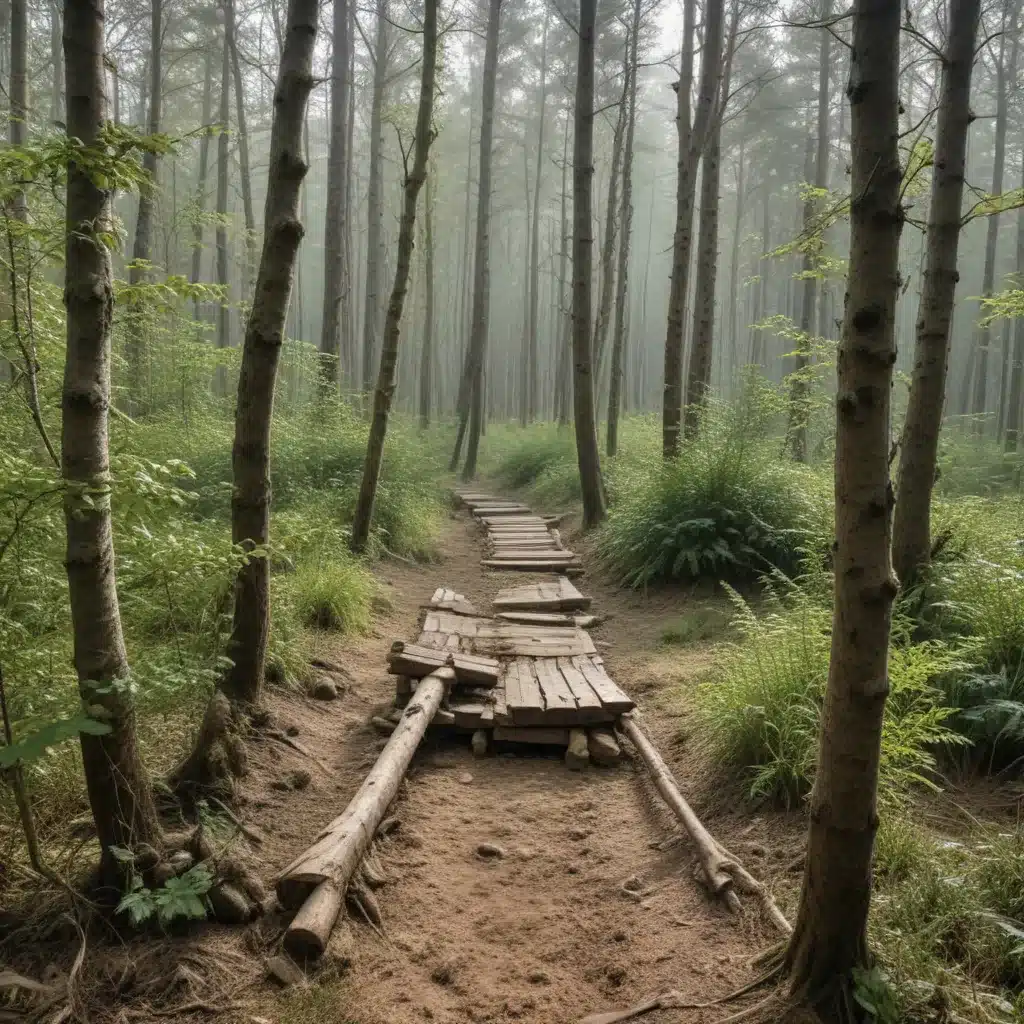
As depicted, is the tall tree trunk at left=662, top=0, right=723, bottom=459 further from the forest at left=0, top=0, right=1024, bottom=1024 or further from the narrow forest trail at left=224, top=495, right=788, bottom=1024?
the narrow forest trail at left=224, top=495, right=788, bottom=1024

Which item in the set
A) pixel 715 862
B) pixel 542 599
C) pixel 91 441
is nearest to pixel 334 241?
pixel 542 599

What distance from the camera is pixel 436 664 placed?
5.35m

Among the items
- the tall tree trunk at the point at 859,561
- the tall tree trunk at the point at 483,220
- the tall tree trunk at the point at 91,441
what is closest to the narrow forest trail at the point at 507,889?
the tall tree trunk at the point at 859,561

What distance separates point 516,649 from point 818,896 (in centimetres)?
407

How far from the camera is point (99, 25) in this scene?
8.54 ft

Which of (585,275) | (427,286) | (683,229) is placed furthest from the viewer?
(427,286)

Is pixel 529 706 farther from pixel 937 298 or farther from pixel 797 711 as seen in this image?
pixel 937 298

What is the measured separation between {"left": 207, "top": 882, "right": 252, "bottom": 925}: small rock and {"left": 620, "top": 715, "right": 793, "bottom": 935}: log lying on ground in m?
1.90

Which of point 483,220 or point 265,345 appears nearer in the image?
point 265,345

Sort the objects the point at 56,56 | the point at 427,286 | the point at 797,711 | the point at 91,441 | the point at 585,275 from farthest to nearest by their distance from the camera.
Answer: the point at 427,286 → the point at 56,56 → the point at 585,275 → the point at 797,711 → the point at 91,441

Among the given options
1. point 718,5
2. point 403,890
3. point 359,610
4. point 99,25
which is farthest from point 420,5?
point 403,890

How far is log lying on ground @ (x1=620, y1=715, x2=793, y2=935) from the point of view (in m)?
3.00

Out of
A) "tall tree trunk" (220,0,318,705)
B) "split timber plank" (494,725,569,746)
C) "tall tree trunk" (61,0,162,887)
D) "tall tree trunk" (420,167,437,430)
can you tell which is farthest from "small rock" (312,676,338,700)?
"tall tree trunk" (420,167,437,430)

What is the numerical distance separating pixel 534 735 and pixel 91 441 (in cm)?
332
